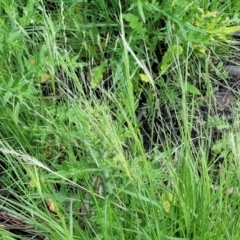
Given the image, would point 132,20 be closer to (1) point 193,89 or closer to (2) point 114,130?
(1) point 193,89

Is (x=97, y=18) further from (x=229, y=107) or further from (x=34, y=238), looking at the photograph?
(x=34, y=238)

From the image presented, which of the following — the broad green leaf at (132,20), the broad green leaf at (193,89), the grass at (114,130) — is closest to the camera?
the grass at (114,130)

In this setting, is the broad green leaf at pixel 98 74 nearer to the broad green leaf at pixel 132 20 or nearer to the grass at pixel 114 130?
the grass at pixel 114 130

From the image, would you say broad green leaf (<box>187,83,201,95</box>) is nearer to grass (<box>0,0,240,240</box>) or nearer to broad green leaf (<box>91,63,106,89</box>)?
grass (<box>0,0,240,240</box>)

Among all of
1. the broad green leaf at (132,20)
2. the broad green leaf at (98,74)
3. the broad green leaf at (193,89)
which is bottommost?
the broad green leaf at (193,89)

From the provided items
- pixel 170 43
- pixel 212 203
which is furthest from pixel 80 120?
pixel 170 43

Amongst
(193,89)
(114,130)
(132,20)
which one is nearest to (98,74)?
(132,20)

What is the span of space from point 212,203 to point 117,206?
253 millimetres

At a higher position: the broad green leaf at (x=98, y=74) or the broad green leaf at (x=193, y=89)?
the broad green leaf at (x=98, y=74)

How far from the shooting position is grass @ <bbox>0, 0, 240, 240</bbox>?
1.50 m

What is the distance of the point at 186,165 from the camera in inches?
62.2

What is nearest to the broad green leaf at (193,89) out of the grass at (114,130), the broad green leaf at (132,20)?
the grass at (114,130)

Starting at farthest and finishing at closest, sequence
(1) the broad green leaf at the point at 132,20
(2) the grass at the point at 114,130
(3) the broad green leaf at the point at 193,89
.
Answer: (3) the broad green leaf at the point at 193,89, (1) the broad green leaf at the point at 132,20, (2) the grass at the point at 114,130

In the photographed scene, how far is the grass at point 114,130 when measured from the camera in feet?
4.92
